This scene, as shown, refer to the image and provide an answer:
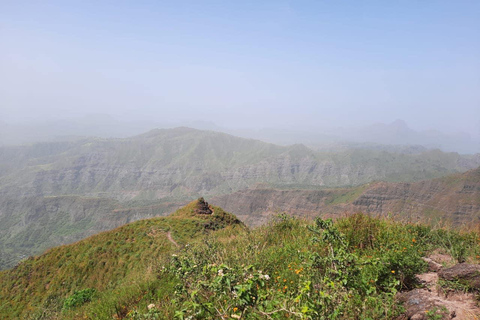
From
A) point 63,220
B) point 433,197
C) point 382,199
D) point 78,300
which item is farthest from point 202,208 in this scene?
point 63,220

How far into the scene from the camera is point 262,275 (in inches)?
114

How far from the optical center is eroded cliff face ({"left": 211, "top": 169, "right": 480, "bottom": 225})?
9412cm

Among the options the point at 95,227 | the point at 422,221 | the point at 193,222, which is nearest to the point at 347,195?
the point at 193,222

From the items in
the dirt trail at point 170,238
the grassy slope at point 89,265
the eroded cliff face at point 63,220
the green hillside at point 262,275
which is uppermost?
→ the green hillside at point 262,275

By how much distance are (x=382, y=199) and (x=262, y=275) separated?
134m

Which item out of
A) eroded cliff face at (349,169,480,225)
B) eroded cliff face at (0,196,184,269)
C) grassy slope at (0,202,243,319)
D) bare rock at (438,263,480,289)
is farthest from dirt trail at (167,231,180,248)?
eroded cliff face at (0,196,184,269)

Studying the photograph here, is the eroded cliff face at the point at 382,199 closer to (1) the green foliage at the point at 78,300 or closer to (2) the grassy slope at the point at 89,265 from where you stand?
(2) the grassy slope at the point at 89,265

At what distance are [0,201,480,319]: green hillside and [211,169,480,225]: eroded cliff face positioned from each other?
5686 cm

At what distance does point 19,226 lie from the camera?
189 meters

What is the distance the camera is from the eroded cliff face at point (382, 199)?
309 ft

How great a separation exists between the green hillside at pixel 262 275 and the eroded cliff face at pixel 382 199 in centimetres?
5686

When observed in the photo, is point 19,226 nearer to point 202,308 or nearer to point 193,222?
point 193,222

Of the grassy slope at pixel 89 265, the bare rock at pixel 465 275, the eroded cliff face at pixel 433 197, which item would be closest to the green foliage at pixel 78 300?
the grassy slope at pixel 89 265

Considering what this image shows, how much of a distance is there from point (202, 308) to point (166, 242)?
18.8 metres
